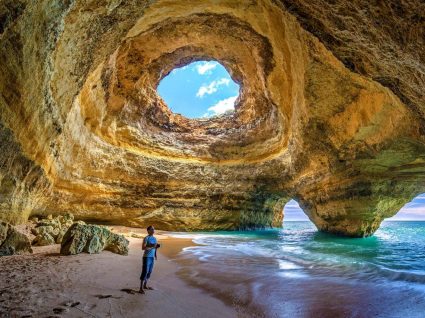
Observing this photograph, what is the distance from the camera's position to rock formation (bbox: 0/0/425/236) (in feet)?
15.3

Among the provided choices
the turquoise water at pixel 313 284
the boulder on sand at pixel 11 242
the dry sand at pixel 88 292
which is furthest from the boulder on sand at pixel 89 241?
the turquoise water at pixel 313 284

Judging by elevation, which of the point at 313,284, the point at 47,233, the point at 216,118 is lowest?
the point at 313,284

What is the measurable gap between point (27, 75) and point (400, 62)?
628 centimetres

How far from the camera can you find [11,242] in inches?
209

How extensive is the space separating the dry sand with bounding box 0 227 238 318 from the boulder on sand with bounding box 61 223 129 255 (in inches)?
18.9

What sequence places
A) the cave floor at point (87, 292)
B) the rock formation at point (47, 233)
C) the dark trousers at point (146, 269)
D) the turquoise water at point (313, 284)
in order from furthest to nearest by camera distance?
1. the rock formation at point (47, 233)
2. the dark trousers at point (146, 269)
3. the turquoise water at point (313, 284)
4. the cave floor at point (87, 292)

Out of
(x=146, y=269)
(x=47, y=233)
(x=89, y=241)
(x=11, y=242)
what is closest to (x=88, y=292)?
(x=146, y=269)

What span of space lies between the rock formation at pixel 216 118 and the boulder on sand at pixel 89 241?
75.5 inches

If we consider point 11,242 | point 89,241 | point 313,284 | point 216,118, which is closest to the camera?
point 313,284

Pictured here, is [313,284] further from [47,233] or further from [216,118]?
[216,118]

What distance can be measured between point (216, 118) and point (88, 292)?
14.7 metres

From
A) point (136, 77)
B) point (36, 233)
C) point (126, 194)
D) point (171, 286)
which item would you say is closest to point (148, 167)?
point (126, 194)

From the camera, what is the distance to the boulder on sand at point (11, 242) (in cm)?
514

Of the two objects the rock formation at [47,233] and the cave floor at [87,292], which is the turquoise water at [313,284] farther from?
the rock formation at [47,233]
